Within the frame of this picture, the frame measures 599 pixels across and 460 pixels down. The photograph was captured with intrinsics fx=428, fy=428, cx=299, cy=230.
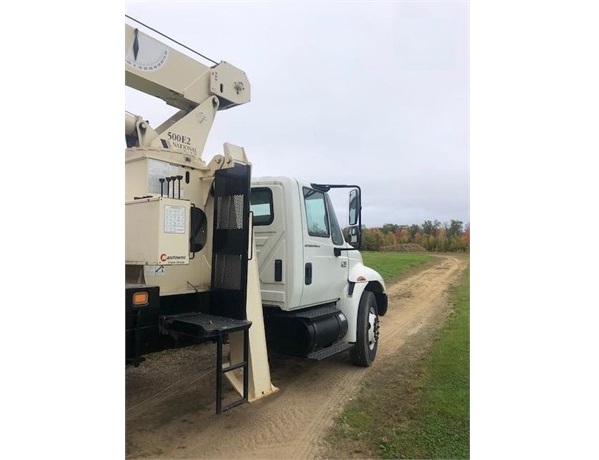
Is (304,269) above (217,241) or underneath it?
underneath

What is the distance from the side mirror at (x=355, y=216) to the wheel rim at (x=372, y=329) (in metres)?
1.16

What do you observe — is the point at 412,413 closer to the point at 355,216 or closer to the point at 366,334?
the point at 366,334

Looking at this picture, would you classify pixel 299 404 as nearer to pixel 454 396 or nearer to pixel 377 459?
pixel 377 459

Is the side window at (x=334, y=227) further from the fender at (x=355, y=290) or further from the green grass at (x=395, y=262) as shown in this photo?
the green grass at (x=395, y=262)

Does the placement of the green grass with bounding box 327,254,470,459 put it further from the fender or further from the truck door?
the truck door

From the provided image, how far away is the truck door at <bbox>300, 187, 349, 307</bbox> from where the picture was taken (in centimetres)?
473

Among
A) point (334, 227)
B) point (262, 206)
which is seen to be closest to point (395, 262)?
point (334, 227)

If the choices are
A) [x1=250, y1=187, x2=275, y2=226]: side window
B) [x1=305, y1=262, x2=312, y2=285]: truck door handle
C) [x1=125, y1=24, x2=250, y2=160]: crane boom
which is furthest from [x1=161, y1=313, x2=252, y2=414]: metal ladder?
[x1=125, y1=24, x2=250, y2=160]: crane boom

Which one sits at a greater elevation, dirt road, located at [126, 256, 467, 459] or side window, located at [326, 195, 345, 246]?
side window, located at [326, 195, 345, 246]

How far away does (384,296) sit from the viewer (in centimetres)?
639

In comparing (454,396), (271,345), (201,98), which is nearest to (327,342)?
(271,345)

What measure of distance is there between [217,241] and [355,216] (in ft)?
6.04

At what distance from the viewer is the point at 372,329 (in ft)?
19.0

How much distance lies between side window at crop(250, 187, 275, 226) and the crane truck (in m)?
0.01
